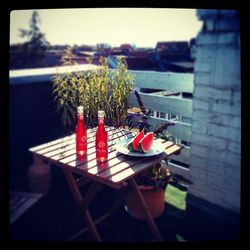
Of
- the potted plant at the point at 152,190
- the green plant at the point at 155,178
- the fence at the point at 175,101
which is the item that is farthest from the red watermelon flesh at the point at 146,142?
the green plant at the point at 155,178

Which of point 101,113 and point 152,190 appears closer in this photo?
point 101,113

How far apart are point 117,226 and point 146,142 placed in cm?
105

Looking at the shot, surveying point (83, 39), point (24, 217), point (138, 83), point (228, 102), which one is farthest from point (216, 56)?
point (24, 217)

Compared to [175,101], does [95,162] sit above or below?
below

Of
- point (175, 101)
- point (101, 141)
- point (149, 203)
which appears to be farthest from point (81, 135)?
point (149, 203)

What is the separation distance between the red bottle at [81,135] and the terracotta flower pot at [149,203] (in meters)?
0.85

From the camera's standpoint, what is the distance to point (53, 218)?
9.04ft

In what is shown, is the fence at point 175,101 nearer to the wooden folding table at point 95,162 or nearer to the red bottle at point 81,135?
the wooden folding table at point 95,162

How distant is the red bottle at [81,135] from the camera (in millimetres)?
1931

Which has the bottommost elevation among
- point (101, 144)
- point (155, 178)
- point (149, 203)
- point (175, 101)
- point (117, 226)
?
point (117, 226)

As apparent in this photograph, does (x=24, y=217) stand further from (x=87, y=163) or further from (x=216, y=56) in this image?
(x=216, y=56)

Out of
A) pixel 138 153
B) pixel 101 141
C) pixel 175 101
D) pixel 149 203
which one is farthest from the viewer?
pixel 149 203

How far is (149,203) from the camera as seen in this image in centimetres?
269

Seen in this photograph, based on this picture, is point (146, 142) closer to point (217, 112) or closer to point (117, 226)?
point (217, 112)
